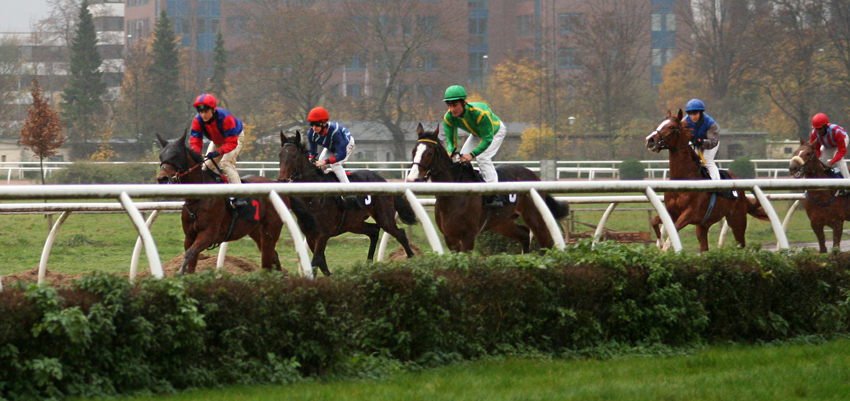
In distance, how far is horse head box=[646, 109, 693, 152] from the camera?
8453 millimetres

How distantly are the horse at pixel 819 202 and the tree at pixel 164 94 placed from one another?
34.9 metres

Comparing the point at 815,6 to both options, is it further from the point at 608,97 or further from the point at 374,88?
the point at 374,88

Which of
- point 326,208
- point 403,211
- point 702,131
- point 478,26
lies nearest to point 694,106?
point 702,131

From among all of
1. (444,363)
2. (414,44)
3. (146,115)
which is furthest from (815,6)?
(444,363)

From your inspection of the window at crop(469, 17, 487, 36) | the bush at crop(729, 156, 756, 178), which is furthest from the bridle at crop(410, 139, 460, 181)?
the window at crop(469, 17, 487, 36)

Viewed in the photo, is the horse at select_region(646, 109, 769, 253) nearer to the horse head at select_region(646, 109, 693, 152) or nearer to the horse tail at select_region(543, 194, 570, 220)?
the horse head at select_region(646, 109, 693, 152)

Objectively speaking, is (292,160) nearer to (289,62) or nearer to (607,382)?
(607,382)

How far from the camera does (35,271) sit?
938 cm

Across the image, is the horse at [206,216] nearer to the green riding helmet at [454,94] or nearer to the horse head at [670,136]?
the green riding helmet at [454,94]

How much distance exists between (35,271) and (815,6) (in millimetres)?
35763

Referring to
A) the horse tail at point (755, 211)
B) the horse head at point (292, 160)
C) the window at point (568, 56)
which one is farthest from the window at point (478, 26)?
the horse head at point (292, 160)

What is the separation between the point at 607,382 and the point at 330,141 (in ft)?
A: 16.9

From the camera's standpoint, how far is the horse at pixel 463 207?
7324 mm

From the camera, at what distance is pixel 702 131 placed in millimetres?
9102
